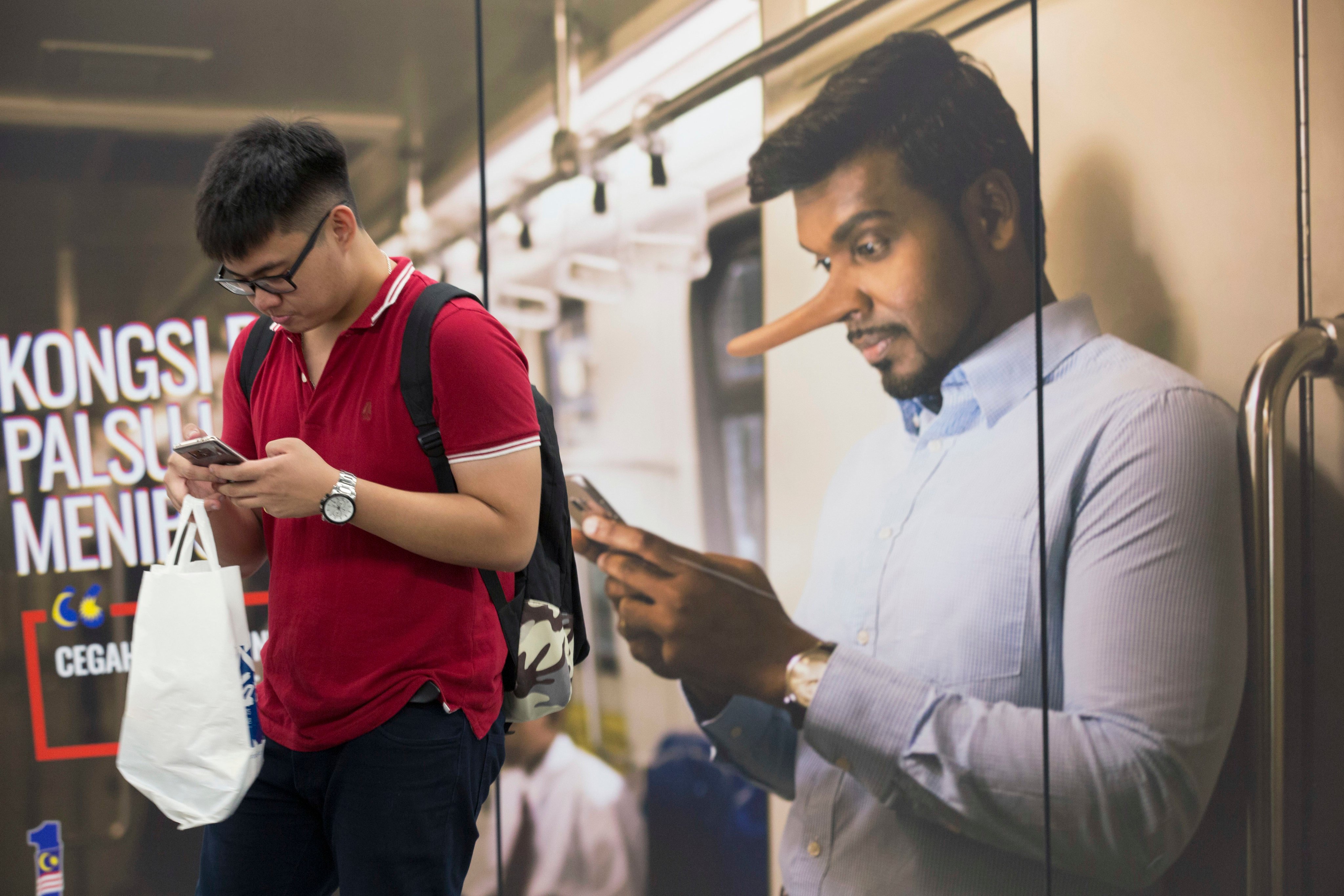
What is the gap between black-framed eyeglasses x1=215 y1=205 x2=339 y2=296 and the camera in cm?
112

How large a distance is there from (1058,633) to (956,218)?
3.17 ft

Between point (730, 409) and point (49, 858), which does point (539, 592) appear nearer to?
point (730, 409)

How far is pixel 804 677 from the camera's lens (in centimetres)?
217

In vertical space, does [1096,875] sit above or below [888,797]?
below

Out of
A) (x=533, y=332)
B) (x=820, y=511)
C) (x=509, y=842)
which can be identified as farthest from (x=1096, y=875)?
(x=533, y=332)

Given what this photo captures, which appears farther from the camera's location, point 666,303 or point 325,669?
point 666,303

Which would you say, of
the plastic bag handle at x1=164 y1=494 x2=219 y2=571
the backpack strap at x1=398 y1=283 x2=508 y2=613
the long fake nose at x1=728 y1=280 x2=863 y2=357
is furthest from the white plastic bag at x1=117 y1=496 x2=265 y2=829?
the long fake nose at x1=728 y1=280 x2=863 y2=357

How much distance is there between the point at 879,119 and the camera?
7.16ft

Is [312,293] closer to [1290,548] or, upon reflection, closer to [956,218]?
[956,218]

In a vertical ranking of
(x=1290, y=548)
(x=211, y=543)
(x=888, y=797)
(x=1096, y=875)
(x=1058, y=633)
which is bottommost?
(x=1096, y=875)

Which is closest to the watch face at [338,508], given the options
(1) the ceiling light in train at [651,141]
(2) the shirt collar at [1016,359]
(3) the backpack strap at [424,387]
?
(3) the backpack strap at [424,387]

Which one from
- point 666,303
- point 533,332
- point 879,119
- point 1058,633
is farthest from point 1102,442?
point 533,332

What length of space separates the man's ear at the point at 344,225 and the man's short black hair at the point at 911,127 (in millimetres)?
1193

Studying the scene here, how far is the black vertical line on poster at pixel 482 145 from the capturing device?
2.16 m
